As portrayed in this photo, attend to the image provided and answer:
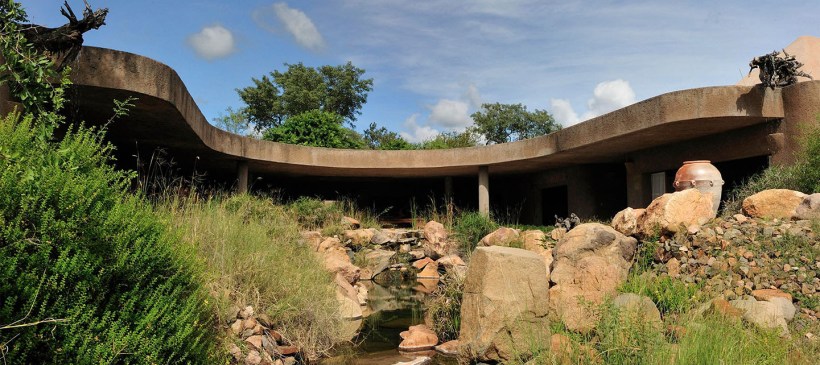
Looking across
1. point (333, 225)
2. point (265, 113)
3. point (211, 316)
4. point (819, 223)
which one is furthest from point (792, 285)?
point (265, 113)

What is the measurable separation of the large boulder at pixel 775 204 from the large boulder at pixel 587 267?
139cm

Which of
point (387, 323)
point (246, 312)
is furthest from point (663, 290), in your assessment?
point (246, 312)

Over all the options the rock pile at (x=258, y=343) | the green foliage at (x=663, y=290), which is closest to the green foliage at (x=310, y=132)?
the rock pile at (x=258, y=343)

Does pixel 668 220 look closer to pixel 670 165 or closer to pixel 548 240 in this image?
pixel 548 240

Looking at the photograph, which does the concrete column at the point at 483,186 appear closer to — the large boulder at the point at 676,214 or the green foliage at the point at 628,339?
A: the large boulder at the point at 676,214

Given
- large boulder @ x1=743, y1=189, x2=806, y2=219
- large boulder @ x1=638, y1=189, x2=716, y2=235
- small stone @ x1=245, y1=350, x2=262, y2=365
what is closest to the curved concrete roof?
large boulder @ x1=743, y1=189, x2=806, y2=219

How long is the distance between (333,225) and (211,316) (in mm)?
7850

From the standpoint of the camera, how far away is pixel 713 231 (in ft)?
16.7

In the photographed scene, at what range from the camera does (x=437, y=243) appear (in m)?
10.9

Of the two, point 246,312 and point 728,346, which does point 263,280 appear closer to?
point 246,312

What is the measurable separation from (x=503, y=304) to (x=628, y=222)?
1.98 meters

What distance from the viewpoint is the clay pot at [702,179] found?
263 inches

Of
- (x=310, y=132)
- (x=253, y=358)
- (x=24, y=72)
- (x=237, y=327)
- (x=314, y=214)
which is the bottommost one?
(x=253, y=358)

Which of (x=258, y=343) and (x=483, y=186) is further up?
(x=483, y=186)
